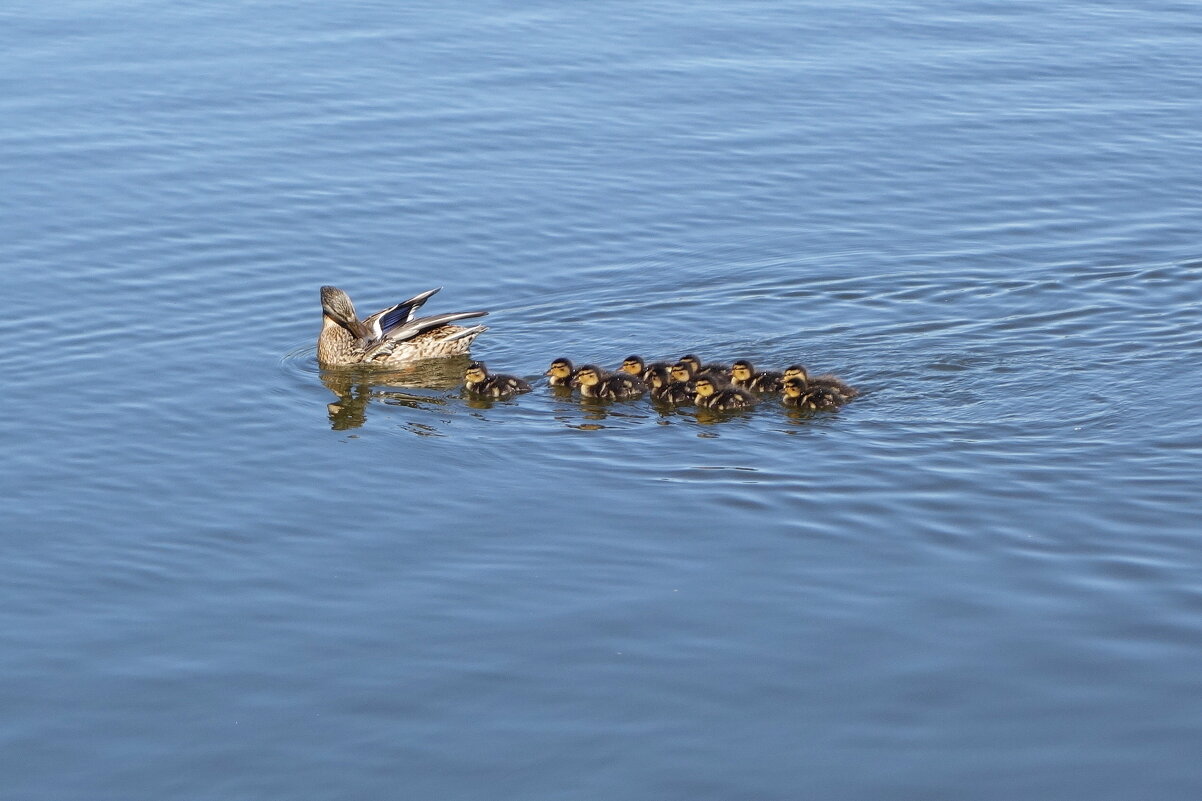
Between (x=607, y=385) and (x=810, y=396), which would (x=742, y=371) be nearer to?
(x=810, y=396)

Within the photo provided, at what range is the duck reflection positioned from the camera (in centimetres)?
1117

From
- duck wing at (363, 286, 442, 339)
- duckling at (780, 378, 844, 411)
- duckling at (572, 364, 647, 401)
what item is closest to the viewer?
duckling at (780, 378, 844, 411)

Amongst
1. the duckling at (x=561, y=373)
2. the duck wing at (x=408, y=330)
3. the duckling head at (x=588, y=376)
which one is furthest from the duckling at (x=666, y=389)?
the duck wing at (x=408, y=330)

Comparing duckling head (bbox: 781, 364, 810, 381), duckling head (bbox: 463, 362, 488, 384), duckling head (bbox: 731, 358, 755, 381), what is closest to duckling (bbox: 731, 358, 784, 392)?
duckling head (bbox: 731, 358, 755, 381)

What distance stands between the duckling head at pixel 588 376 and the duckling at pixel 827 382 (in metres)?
1.15

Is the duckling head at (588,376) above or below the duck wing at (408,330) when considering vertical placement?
below

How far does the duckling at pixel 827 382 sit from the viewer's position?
10312mm

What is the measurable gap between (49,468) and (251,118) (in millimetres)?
8315

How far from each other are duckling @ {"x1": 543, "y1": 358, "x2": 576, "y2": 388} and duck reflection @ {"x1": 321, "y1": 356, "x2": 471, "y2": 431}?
779mm

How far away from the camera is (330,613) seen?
773cm

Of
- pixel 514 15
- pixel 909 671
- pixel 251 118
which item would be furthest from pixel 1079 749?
pixel 514 15

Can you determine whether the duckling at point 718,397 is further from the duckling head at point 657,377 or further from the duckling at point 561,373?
the duckling at point 561,373

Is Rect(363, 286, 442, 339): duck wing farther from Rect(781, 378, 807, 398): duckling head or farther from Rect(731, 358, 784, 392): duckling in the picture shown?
Rect(781, 378, 807, 398): duckling head

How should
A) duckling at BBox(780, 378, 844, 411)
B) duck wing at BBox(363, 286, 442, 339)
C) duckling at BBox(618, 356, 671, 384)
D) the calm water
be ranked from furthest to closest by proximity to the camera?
duck wing at BBox(363, 286, 442, 339) → duckling at BBox(618, 356, 671, 384) → duckling at BBox(780, 378, 844, 411) → the calm water
